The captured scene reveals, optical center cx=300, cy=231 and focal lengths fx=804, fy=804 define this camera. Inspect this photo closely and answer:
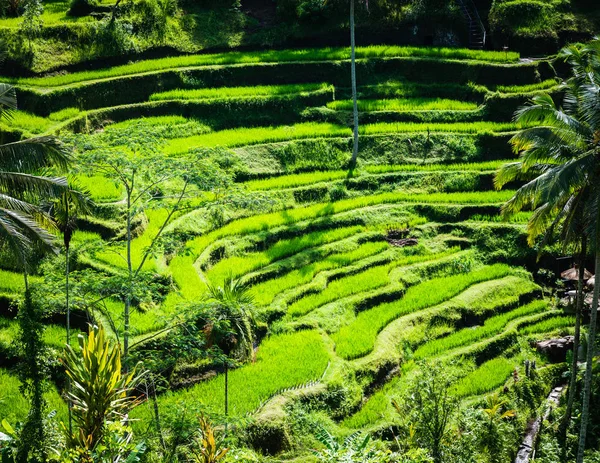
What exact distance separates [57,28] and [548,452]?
2145cm

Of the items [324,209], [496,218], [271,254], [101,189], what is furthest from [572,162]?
[101,189]

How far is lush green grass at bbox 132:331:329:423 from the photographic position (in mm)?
15469

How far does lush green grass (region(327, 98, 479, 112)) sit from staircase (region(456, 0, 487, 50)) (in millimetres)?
4177

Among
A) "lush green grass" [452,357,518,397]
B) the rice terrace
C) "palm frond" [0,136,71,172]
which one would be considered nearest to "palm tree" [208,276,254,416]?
the rice terrace

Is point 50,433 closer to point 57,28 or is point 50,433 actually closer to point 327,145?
point 327,145

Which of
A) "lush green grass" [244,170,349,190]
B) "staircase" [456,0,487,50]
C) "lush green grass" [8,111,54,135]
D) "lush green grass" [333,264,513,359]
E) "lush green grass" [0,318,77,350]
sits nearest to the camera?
"lush green grass" [0,318,77,350]

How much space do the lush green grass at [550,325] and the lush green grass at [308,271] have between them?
4.52 metres

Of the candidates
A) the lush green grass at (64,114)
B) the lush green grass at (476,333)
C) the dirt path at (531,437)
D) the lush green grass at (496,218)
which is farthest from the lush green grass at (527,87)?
the lush green grass at (64,114)

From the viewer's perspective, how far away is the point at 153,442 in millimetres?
11945

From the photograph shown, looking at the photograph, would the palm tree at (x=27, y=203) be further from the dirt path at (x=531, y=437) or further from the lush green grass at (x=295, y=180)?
the lush green grass at (x=295, y=180)

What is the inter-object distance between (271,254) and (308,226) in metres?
1.94

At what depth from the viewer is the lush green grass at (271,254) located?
65.0 feet

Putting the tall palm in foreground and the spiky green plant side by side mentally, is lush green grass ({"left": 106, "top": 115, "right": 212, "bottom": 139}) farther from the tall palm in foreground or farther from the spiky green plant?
the spiky green plant

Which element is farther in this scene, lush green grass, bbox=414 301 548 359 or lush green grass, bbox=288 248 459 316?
lush green grass, bbox=288 248 459 316
